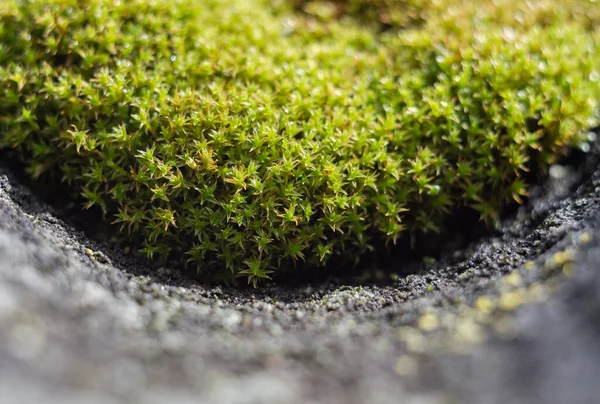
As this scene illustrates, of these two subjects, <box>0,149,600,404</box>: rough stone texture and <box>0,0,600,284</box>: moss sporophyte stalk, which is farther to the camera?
<box>0,0,600,284</box>: moss sporophyte stalk

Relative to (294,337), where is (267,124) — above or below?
above

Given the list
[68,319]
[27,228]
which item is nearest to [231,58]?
[27,228]

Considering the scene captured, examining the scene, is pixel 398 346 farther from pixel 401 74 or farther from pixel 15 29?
pixel 15 29

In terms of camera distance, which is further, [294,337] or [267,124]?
[267,124]

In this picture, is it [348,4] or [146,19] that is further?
[348,4]
